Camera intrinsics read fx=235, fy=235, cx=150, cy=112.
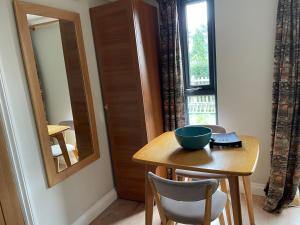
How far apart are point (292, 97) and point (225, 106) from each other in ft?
Answer: 2.01

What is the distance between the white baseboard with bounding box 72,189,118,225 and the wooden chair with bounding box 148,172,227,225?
97cm

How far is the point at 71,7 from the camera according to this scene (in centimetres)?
205

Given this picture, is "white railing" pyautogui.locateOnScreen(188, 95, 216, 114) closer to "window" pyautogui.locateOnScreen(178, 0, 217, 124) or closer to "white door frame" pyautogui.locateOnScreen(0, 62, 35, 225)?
"window" pyautogui.locateOnScreen(178, 0, 217, 124)

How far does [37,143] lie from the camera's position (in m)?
1.74

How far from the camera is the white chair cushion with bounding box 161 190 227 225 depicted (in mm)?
1396

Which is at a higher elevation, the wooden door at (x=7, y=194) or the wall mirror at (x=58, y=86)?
the wall mirror at (x=58, y=86)

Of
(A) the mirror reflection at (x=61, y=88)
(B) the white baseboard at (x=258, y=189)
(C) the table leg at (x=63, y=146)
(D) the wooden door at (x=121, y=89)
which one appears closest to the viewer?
(A) the mirror reflection at (x=61, y=88)

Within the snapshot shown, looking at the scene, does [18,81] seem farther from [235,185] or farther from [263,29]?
[263,29]

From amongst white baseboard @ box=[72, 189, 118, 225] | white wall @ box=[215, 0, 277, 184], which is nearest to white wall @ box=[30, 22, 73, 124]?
white baseboard @ box=[72, 189, 118, 225]

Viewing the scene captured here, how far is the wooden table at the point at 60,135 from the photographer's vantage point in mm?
1862

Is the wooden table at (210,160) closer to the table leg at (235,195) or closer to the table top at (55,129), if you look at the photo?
the table leg at (235,195)

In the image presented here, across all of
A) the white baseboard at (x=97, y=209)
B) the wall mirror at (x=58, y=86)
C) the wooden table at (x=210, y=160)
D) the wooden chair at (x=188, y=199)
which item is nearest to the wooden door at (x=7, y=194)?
the wall mirror at (x=58, y=86)

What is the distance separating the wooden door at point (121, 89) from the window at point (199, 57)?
2.24 feet

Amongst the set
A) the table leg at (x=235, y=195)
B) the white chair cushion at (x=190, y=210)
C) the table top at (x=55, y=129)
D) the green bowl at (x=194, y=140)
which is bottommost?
the white chair cushion at (x=190, y=210)
